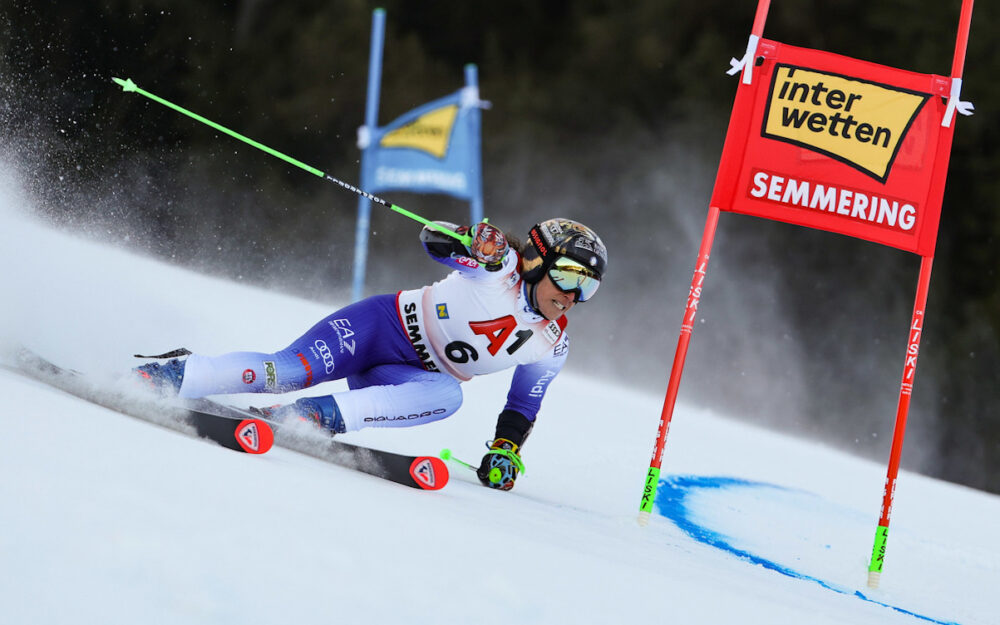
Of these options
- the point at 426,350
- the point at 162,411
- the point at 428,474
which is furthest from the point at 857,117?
the point at 162,411

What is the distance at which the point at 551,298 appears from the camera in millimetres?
2854

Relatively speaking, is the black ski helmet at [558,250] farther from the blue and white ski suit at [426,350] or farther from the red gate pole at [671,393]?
the red gate pole at [671,393]

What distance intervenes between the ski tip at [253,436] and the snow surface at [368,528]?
0.07 metres

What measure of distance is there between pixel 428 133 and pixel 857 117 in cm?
484

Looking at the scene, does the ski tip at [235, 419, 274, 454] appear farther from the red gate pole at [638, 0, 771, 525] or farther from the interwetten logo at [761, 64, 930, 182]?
the interwetten logo at [761, 64, 930, 182]

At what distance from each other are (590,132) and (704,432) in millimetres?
7166

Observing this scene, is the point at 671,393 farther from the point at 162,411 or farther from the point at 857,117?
the point at 162,411

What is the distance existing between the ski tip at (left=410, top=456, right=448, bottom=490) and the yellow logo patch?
5326 millimetres

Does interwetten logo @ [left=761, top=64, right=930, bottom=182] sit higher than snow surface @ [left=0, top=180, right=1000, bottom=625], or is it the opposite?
interwetten logo @ [left=761, top=64, right=930, bottom=182]

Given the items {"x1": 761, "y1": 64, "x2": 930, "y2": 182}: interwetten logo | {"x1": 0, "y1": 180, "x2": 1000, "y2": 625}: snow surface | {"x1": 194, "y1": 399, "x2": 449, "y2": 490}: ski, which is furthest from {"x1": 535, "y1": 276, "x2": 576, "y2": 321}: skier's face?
{"x1": 761, "y1": 64, "x2": 930, "y2": 182}: interwetten logo

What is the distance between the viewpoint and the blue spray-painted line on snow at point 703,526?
2.66 m

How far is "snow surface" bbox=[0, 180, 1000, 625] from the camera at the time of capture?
1259 millimetres

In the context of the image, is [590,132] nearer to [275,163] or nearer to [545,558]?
[275,163]

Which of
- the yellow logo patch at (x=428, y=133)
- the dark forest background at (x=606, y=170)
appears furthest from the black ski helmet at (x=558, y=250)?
the dark forest background at (x=606, y=170)
